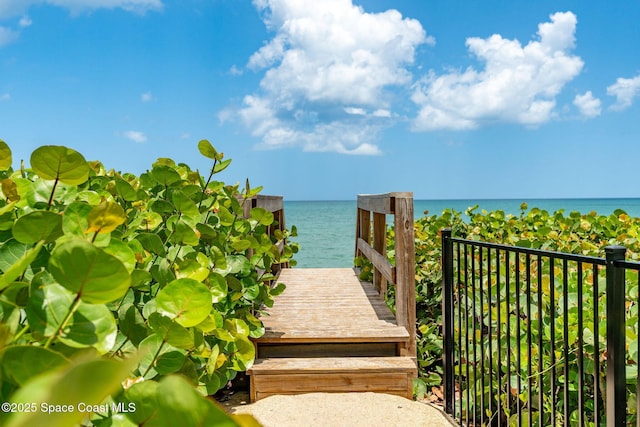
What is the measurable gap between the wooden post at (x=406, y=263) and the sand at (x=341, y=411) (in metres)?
0.47

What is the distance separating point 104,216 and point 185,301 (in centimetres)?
19

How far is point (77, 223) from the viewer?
1.99 feet

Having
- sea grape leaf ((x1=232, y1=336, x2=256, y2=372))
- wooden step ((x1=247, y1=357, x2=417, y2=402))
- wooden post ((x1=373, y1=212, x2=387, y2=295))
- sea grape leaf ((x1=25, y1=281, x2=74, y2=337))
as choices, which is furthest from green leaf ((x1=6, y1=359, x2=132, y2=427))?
wooden post ((x1=373, y1=212, x2=387, y2=295))

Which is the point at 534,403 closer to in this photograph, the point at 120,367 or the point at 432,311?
the point at 432,311

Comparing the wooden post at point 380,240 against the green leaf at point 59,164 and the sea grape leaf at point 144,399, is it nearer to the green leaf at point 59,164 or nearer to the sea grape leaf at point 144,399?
the green leaf at point 59,164

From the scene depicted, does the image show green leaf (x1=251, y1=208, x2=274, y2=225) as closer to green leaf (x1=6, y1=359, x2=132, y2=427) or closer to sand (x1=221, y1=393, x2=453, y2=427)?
sand (x1=221, y1=393, x2=453, y2=427)

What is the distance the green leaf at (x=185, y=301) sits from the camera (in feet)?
2.04

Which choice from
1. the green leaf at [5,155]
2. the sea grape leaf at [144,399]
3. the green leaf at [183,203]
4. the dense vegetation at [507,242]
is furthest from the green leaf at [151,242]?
the dense vegetation at [507,242]

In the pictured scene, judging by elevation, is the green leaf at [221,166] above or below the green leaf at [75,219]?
above

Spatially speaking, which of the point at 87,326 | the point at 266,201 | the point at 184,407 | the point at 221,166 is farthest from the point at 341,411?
the point at 184,407

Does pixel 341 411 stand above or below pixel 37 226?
below

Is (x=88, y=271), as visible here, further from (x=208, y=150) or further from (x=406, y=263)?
(x=406, y=263)

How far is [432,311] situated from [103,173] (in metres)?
3.25

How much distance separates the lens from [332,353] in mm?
3438
